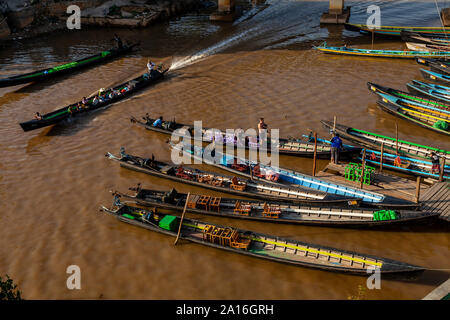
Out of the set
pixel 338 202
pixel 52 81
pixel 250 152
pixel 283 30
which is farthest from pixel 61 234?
pixel 283 30

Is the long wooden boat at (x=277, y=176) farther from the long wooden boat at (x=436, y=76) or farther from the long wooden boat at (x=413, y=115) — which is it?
the long wooden boat at (x=436, y=76)

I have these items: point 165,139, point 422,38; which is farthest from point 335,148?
point 422,38

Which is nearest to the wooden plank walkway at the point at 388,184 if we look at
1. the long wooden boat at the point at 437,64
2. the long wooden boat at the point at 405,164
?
the long wooden boat at the point at 405,164

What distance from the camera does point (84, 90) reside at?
27234mm

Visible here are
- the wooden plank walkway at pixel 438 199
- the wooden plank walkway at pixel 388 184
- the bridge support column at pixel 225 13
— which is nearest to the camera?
the wooden plank walkway at pixel 438 199

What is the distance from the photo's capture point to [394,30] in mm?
33188

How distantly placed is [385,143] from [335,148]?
129 inches

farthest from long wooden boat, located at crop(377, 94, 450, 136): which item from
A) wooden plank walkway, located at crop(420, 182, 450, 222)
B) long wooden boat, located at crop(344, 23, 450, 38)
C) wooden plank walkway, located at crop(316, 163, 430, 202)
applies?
long wooden boat, located at crop(344, 23, 450, 38)

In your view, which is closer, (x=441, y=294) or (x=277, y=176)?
(x=441, y=294)

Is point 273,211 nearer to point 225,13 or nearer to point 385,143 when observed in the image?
point 385,143

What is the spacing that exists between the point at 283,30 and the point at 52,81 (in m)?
21.2

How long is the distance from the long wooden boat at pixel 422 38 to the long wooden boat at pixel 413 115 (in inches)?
502

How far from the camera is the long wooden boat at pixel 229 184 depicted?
47.4 ft

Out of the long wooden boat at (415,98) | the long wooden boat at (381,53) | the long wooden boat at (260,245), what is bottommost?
the long wooden boat at (260,245)
